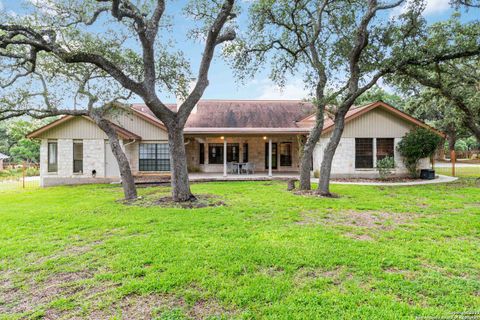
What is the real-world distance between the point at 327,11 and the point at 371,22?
6.28 feet

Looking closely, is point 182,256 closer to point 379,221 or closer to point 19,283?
point 19,283

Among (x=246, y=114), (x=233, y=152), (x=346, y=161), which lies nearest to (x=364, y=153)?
(x=346, y=161)

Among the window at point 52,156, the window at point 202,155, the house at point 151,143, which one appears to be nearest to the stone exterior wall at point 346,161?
the house at point 151,143

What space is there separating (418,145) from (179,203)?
1329 cm

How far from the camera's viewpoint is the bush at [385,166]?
571 inches

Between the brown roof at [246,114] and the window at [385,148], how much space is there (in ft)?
15.5

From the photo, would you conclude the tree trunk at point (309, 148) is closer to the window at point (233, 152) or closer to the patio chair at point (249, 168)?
the patio chair at point (249, 168)

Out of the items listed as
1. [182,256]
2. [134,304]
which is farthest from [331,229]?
[134,304]

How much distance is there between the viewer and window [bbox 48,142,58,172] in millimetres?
14984

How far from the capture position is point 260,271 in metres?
3.66

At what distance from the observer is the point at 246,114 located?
65.0 ft

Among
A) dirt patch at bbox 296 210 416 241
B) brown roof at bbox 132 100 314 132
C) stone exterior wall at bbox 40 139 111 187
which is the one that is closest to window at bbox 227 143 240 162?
brown roof at bbox 132 100 314 132

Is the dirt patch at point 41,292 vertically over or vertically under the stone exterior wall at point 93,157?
under

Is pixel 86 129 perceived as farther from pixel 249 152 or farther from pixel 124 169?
pixel 249 152
